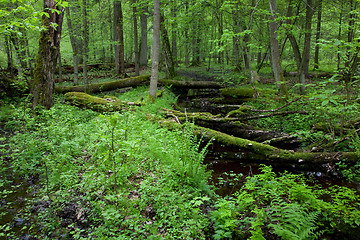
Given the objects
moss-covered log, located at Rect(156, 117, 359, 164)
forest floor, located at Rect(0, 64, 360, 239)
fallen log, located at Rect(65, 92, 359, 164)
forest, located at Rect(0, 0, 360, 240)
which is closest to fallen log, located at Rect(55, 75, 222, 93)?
forest, located at Rect(0, 0, 360, 240)

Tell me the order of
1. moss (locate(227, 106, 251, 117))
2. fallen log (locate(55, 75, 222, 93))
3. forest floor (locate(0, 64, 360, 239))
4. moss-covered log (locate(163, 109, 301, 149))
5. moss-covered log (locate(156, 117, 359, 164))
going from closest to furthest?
forest floor (locate(0, 64, 360, 239)) → moss-covered log (locate(156, 117, 359, 164)) → moss-covered log (locate(163, 109, 301, 149)) → moss (locate(227, 106, 251, 117)) → fallen log (locate(55, 75, 222, 93))

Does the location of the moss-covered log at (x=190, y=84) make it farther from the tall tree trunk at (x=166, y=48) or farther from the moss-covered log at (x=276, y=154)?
the moss-covered log at (x=276, y=154)

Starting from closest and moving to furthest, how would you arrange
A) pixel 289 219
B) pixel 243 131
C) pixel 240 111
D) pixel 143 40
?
pixel 289 219, pixel 243 131, pixel 240 111, pixel 143 40

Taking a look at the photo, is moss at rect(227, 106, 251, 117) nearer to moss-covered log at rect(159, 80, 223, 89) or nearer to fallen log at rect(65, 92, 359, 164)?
fallen log at rect(65, 92, 359, 164)

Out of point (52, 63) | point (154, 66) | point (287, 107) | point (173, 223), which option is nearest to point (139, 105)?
point (154, 66)

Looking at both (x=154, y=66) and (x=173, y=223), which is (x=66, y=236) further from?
(x=154, y=66)

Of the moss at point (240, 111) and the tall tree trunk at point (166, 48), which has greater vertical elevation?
the tall tree trunk at point (166, 48)

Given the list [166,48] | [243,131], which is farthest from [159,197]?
[166,48]

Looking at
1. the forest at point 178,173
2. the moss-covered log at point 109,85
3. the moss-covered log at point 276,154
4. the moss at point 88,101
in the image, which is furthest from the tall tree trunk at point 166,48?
the moss-covered log at point 276,154

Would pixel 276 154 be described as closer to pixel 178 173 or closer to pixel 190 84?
pixel 178 173

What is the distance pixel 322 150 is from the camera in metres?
5.60

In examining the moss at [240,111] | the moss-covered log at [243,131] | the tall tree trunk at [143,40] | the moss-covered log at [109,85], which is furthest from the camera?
the tall tree trunk at [143,40]

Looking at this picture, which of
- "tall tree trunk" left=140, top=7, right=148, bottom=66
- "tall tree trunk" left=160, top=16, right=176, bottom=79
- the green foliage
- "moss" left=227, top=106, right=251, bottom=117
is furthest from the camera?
"tall tree trunk" left=140, top=7, right=148, bottom=66

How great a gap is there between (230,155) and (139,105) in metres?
4.71
